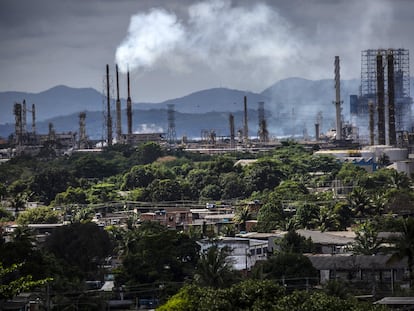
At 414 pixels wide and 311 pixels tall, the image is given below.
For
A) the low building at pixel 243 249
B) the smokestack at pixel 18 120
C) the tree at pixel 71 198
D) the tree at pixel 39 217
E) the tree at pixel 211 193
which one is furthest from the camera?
the smokestack at pixel 18 120

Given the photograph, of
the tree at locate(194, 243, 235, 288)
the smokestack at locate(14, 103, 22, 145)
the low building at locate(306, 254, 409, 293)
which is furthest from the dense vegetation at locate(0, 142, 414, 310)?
the smokestack at locate(14, 103, 22, 145)

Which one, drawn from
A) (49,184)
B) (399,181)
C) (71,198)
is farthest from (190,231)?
(49,184)

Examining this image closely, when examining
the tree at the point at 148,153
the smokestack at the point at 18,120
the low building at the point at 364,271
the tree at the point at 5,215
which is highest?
the smokestack at the point at 18,120

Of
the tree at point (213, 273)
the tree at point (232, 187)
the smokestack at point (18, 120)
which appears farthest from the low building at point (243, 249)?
the smokestack at point (18, 120)

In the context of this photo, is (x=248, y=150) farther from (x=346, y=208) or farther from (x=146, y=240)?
(x=146, y=240)

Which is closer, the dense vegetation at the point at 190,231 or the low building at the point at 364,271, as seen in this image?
the dense vegetation at the point at 190,231

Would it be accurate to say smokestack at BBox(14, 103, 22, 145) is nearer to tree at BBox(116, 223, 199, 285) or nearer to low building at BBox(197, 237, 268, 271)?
low building at BBox(197, 237, 268, 271)

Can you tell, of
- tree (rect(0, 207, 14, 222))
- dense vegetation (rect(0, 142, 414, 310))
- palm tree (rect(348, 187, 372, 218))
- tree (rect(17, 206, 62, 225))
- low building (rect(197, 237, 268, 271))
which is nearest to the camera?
dense vegetation (rect(0, 142, 414, 310))

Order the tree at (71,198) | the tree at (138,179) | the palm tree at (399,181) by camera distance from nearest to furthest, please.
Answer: the palm tree at (399,181) < the tree at (71,198) < the tree at (138,179)

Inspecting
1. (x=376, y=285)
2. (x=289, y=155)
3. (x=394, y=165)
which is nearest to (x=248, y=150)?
(x=289, y=155)

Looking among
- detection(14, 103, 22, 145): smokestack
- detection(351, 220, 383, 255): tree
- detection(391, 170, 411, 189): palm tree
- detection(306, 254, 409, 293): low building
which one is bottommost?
detection(306, 254, 409, 293): low building

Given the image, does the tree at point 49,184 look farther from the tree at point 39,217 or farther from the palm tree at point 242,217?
the palm tree at point 242,217
